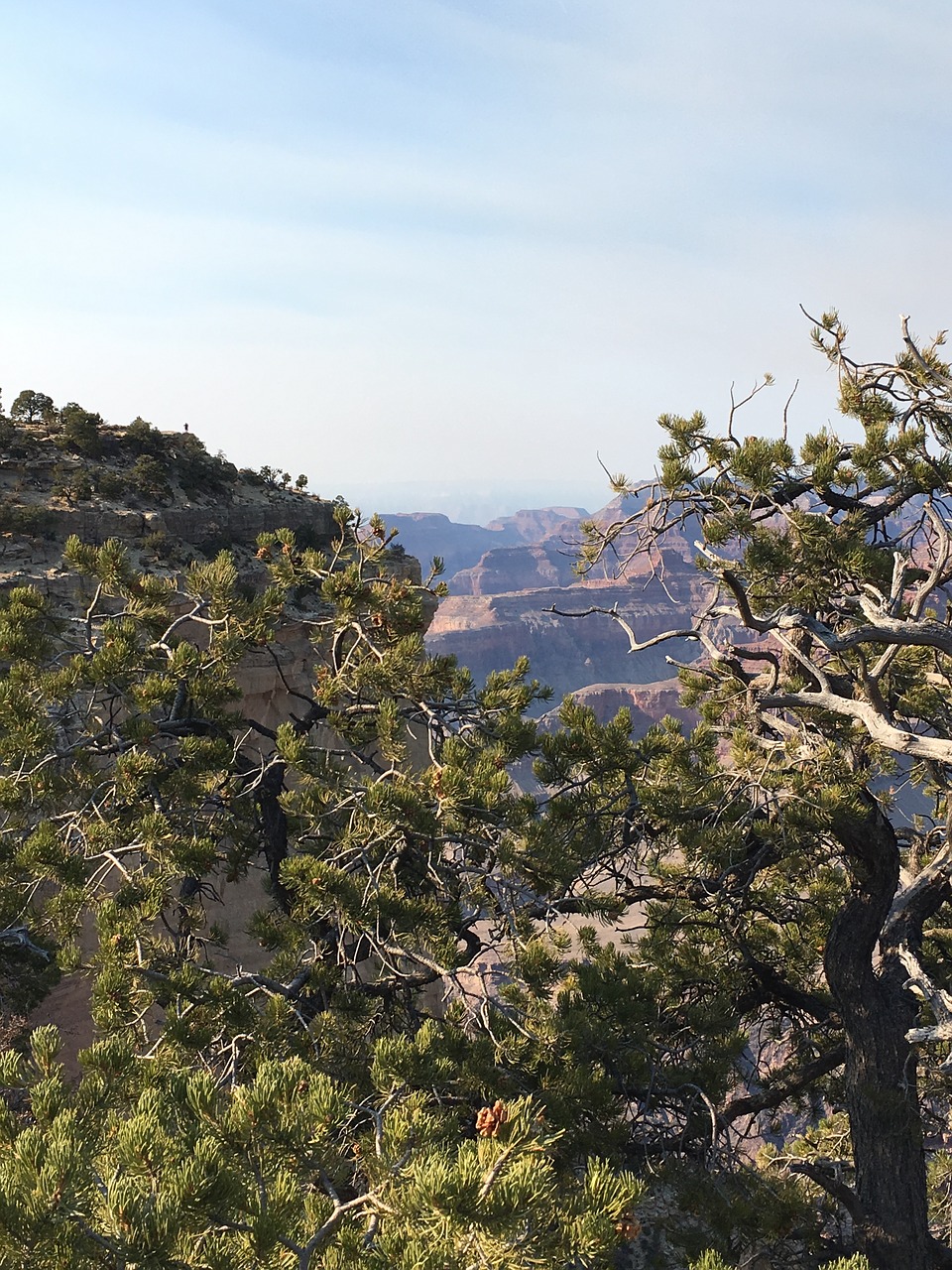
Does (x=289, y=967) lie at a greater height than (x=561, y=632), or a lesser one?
greater

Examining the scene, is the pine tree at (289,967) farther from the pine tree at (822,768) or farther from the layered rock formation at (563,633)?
the layered rock formation at (563,633)

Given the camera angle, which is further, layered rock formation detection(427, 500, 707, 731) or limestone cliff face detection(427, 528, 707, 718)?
limestone cliff face detection(427, 528, 707, 718)

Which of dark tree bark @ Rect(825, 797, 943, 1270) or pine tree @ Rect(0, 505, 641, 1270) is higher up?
pine tree @ Rect(0, 505, 641, 1270)

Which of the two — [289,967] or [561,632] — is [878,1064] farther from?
[561,632]

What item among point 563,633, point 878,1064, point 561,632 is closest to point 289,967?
point 878,1064

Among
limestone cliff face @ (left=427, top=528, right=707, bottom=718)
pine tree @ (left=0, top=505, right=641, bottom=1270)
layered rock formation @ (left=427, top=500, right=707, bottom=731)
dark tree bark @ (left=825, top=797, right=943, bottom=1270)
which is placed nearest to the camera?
pine tree @ (left=0, top=505, right=641, bottom=1270)

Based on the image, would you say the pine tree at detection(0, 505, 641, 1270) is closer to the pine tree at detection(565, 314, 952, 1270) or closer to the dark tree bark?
the pine tree at detection(565, 314, 952, 1270)

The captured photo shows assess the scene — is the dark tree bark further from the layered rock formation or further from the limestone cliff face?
the limestone cliff face

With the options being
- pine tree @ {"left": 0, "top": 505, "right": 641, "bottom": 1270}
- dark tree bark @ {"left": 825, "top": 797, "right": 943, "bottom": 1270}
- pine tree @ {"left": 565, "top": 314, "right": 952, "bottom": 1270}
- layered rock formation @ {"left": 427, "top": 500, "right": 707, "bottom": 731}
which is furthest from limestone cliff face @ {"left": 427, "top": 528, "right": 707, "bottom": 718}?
pine tree @ {"left": 0, "top": 505, "right": 641, "bottom": 1270}

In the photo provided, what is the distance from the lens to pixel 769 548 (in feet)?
20.8

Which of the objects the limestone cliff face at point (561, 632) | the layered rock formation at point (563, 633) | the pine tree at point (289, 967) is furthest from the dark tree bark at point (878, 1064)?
the limestone cliff face at point (561, 632)

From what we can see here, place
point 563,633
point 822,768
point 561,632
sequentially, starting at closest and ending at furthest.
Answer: point 822,768, point 561,632, point 563,633

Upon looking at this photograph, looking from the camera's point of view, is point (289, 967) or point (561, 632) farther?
point (561, 632)

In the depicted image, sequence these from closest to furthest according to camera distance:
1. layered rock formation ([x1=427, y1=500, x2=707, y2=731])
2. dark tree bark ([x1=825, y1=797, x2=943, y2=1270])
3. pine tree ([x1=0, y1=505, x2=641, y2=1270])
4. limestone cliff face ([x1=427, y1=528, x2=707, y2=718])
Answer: pine tree ([x1=0, y1=505, x2=641, y2=1270]) → dark tree bark ([x1=825, y1=797, x2=943, y2=1270]) → layered rock formation ([x1=427, y1=500, x2=707, y2=731]) → limestone cliff face ([x1=427, y1=528, x2=707, y2=718])
